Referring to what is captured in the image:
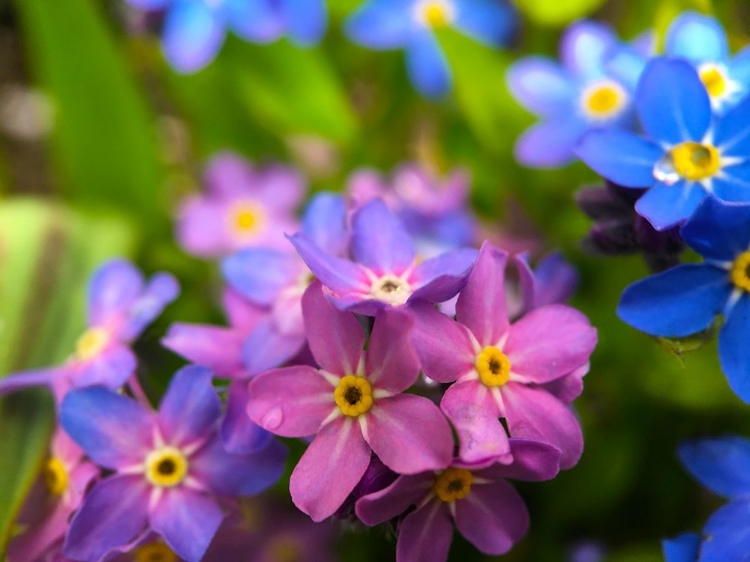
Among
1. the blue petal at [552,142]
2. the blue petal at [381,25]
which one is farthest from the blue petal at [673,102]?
the blue petal at [381,25]

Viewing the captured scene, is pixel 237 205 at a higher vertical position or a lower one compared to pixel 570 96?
Result: lower

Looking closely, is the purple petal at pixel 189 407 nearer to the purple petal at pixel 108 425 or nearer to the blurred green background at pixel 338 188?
the purple petal at pixel 108 425

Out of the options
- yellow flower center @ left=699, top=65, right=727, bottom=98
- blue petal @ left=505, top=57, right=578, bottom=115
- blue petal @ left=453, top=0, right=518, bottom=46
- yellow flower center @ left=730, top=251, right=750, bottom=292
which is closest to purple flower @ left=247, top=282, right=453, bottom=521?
yellow flower center @ left=730, top=251, right=750, bottom=292

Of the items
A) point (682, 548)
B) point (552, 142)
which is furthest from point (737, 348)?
point (552, 142)

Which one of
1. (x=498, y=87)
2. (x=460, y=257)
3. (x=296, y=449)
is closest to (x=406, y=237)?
(x=460, y=257)

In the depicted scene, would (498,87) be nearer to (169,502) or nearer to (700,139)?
(700,139)

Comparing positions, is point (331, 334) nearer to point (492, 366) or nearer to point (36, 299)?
point (492, 366)
